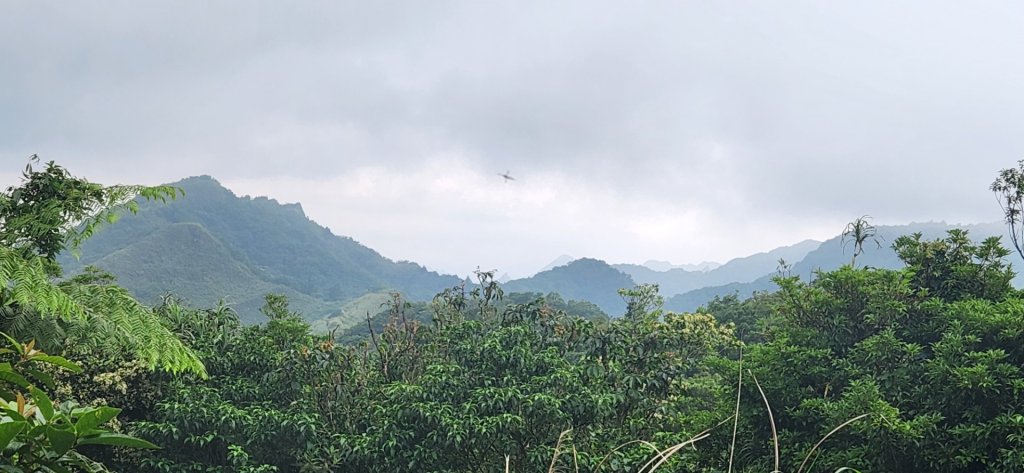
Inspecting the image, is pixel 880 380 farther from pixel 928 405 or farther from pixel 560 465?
pixel 560 465

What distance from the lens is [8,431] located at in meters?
1.01

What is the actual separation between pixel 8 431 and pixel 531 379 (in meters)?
4.99

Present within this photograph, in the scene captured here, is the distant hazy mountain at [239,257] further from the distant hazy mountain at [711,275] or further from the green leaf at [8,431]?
the distant hazy mountain at [711,275]

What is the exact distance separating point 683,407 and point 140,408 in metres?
5.46

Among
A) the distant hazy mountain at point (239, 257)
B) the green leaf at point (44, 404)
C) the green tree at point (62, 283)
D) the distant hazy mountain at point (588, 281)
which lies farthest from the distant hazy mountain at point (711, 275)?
the green leaf at point (44, 404)

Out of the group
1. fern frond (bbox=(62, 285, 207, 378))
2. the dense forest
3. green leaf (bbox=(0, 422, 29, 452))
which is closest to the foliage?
green leaf (bbox=(0, 422, 29, 452))

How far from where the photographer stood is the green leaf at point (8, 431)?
1.00 meters

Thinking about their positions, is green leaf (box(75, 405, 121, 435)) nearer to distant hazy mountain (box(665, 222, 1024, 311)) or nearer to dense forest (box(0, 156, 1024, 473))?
dense forest (box(0, 156, 1024, 473))

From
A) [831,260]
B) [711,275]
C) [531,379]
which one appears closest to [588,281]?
[831,260]

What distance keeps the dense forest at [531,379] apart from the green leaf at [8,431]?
310cm

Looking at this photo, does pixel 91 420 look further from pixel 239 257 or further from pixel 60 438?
pixel 239 257

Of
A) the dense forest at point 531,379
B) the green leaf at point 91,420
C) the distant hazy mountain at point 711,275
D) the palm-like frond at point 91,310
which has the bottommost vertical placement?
the dense forest at point 531,379


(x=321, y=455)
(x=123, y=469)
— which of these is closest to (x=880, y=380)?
(x=321, y=455)

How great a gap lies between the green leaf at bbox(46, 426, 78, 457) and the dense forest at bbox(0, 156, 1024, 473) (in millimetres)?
3052
